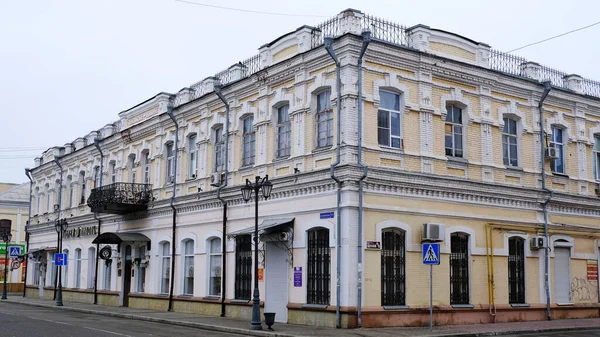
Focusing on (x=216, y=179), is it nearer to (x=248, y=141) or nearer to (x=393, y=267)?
(x=248, y=141)

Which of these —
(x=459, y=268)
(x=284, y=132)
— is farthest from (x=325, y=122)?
(x=459, y=268)

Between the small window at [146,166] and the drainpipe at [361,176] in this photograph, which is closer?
the drainpipe at [361,176]

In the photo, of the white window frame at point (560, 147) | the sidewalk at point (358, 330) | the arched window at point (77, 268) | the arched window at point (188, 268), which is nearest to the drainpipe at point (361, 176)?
the sidewalk at point (358, 330)

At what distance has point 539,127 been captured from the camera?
24438 mm

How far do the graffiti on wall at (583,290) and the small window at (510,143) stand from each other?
4.82m

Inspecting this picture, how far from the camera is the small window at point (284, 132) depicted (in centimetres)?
2259

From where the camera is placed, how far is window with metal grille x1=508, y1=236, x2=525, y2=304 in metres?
22.8

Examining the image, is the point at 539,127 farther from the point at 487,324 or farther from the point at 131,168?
the point at 131,168

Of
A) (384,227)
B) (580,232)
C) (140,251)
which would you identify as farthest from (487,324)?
(140,251)

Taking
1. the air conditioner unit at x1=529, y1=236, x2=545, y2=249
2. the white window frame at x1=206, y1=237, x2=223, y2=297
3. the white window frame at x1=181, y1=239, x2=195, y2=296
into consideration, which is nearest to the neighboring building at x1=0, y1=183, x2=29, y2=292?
the white window frame at x1=181, y1=239, x2=195, y2=296

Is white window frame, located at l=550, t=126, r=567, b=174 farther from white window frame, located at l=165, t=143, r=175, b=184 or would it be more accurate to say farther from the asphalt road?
white window frame, located at l=165, t=143, r=175, b=184

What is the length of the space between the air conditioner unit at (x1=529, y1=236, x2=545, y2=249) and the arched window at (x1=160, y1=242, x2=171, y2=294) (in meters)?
14.4

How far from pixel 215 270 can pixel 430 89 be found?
10.3 metres

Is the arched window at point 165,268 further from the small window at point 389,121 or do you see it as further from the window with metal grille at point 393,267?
the small window at point 389,121
